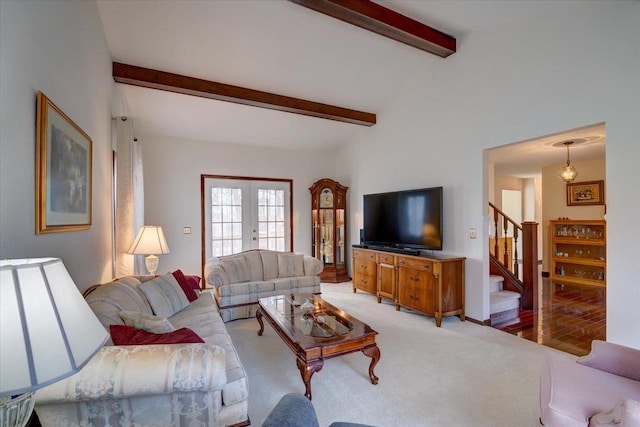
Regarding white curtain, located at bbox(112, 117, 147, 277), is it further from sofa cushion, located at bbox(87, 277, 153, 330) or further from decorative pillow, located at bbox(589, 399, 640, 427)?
decorative pillow, located at bbox(589, 399, 640, 427)

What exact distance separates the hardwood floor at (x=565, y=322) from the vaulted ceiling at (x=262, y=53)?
327cm

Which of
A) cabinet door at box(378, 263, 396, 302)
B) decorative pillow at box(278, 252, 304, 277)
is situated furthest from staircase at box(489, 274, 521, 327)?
decorative pillow at box(278, 252, 304, 277)

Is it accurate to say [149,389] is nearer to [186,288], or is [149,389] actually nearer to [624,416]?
[624,416]

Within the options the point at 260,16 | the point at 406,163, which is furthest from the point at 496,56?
the point at 260,16

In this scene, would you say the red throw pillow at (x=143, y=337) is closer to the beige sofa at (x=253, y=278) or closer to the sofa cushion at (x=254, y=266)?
the beige sofa at (x=253, y=278)

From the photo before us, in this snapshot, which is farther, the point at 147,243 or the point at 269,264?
the point at 269,264

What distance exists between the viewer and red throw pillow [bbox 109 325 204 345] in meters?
1.58

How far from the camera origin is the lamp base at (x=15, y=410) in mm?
800

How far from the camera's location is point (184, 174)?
17.7 feet

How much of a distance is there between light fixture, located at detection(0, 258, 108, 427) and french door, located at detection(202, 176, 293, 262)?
489 centimetres

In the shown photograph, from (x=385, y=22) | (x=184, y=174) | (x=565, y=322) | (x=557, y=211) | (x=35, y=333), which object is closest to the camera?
(x=35, y=333)

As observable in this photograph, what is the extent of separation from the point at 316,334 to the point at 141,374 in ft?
4.26

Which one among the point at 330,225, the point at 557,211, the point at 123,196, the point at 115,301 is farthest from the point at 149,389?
the point at 557,211

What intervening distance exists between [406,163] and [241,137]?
3.01 meters
